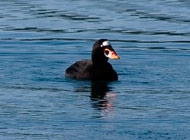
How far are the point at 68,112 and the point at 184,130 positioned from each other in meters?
2.48

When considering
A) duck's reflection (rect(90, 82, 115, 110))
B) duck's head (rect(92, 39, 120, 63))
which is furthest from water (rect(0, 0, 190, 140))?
duck's head (rect(92, 39, 120, 63))

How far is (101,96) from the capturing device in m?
21.3

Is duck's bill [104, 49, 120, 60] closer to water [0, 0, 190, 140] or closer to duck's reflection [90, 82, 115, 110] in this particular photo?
water [0, 0, 190, 140]

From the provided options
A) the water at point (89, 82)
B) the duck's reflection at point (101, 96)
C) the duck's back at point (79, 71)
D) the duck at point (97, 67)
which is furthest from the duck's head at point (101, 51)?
the duck's reflection at point (101, 96)

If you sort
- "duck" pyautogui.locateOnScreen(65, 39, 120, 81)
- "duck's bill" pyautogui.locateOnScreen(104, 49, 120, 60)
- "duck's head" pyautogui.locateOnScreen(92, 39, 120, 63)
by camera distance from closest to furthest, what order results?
"duck" pyautogui.locateOnScreen(65, 39, 120, 81) < "duck's bill" pyautogui.locateOnScreen(104, 49, 120, 60) < "duck's head" pyautogui.locateOnScreen(92, 39, 120, 63)

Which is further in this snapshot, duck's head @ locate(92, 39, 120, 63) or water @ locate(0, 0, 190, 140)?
duck's head @ locate(92, 39, 120, 63)

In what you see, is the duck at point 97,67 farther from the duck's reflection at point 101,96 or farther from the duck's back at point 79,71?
the duck's reflection at point 101,96

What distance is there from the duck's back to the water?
17 centimetres

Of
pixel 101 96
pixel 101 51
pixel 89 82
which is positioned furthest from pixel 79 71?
pixel 101 96

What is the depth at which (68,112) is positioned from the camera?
19.0 metres

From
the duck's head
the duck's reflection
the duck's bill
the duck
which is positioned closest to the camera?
the duck's reflection

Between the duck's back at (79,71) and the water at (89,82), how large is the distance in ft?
0.56

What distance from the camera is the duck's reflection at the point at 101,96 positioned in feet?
65.7

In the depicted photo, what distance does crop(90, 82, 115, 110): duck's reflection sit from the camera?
788 inches
